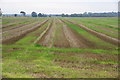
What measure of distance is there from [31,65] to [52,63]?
5.11 feet

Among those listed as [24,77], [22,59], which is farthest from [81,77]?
[22,59]

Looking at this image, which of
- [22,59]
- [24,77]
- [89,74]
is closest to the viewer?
Answer: [24,77]

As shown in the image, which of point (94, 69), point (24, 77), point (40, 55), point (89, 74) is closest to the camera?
point (24, 77)

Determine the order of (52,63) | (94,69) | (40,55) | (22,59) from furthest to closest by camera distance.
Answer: (40,55) → (22,59) → (52,63) → (94,69)

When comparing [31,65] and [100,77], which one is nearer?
[100,77]

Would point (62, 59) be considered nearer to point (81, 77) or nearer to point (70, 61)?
point (70, 61)

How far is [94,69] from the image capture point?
1196 centimetres

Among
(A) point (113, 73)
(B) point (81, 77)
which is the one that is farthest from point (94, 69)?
(B) point (81, 77)

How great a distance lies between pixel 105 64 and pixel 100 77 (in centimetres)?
320

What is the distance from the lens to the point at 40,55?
51.6 ft

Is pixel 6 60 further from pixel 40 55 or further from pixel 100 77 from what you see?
pixel 100 77

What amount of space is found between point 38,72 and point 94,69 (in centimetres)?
365

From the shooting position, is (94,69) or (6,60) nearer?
(94,69)

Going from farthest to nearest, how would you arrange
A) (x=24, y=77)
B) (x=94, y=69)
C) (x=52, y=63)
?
(x=52, y=63), (x=94, y=69), (x=24, y=77)
